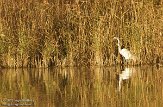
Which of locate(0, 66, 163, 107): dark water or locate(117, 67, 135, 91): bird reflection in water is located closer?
locate(0, 66, 163, 107): dark water

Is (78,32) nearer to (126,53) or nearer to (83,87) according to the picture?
(126,53)

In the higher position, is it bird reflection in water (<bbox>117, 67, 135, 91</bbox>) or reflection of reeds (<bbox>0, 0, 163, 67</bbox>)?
reflection of reeds (<bbox>0, 0, 163, 67</bbox>)

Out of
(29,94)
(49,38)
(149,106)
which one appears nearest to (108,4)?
(49,38)

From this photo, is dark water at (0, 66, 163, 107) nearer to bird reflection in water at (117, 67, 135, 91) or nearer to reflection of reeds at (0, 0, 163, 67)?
bird reflection in water at (117, 67, 135, 91)

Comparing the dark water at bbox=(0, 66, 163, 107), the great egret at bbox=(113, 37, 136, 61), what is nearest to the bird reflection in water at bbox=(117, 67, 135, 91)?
the dark water at bbox=(0, 66, 163, 107)

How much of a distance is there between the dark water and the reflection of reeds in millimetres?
467

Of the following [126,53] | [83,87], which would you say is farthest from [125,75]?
[83,87]

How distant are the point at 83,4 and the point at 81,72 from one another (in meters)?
2.07

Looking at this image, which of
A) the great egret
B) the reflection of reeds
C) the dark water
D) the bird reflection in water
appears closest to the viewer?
the dark water

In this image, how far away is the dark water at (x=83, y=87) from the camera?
27.7ft

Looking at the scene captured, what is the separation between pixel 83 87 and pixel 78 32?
3.49 m

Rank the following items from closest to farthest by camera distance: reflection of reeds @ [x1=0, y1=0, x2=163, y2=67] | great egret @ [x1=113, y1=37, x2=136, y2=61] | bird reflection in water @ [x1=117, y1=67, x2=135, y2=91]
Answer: bird reflection in water @ [x1=117, y1=67, x2=135, y2=91]
great egret @ [x1=113, y1=37, x2=136, y2=61]
reflection of reeds @ [x1=0, y1=0, x2=163, y2=67]

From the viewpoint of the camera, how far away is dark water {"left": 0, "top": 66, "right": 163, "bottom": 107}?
8438 millimetres

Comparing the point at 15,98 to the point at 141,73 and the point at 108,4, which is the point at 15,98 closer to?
the point at 141,73
